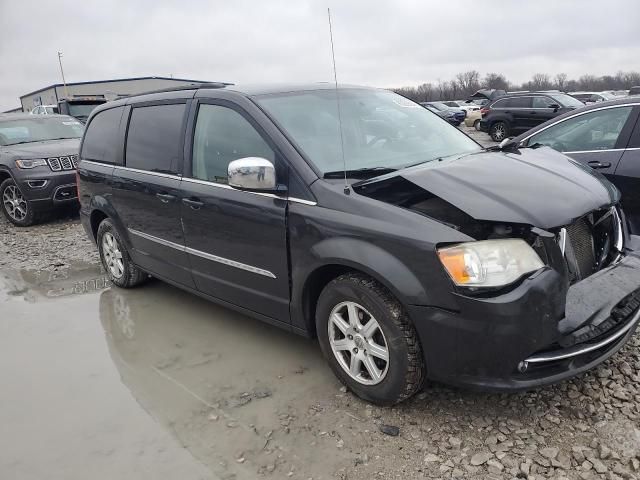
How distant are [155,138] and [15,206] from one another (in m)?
5.49

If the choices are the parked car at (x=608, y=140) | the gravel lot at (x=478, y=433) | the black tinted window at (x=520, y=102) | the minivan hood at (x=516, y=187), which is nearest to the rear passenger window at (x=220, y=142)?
the minivan hood at (x=516, y=187)

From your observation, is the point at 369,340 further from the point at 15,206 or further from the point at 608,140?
the point at 15,206

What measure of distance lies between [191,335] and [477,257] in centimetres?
248

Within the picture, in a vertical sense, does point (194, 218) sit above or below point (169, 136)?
below

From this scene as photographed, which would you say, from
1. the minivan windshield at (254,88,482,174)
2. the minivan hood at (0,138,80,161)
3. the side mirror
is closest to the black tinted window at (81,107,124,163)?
the minivan windshield at (254,88,482,174)

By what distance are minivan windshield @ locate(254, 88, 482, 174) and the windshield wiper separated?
0.11 feet

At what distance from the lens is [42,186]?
8016mm

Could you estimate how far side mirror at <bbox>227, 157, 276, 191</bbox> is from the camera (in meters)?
Result: 3.02

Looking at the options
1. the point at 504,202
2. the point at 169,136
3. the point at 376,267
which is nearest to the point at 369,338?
the point at 376,267

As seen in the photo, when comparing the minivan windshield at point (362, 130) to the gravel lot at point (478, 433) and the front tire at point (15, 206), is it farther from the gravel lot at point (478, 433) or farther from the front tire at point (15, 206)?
the front tire at point (15, 206)

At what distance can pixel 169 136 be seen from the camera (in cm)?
403

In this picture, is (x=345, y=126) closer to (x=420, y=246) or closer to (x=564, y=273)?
(x=420, y=246)

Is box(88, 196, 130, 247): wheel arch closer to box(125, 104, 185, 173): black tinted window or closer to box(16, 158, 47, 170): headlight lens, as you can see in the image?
box(125, 104, 185, 173): black tinted window

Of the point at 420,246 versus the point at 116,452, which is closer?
the point at 420,246
